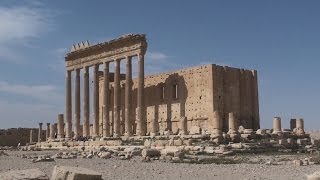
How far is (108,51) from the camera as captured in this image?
49594 millimetres

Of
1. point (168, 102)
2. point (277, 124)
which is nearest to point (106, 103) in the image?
point (168, 102)

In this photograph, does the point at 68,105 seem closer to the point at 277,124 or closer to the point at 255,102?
the point at 255,102

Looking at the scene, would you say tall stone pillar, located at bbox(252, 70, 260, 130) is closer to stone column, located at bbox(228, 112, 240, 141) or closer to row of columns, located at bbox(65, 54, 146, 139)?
row of columns, located at bbox(65, 54, 146, 139)

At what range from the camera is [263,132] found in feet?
118

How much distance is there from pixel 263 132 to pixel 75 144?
18.6 meters

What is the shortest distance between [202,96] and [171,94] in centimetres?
462

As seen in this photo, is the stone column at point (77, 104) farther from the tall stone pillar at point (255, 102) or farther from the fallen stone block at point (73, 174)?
the fallen stone block at point (73, 174)

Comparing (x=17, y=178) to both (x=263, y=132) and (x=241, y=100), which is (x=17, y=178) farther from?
(x=241, y=100)

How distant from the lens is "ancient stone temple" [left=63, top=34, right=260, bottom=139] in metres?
44.8

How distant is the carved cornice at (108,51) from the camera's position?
149 ft

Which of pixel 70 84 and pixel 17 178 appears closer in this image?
pixel 17 178

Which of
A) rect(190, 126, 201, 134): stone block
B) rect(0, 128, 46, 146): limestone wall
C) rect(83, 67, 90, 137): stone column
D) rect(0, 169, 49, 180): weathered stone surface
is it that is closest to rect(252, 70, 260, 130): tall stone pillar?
rect(190, 126, 201, 134): stone block

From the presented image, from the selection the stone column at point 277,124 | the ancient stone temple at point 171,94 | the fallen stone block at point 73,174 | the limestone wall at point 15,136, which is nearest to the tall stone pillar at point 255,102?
the ancient stone temple at point 171,94

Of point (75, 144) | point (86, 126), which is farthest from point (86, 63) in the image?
point (75, 144)
